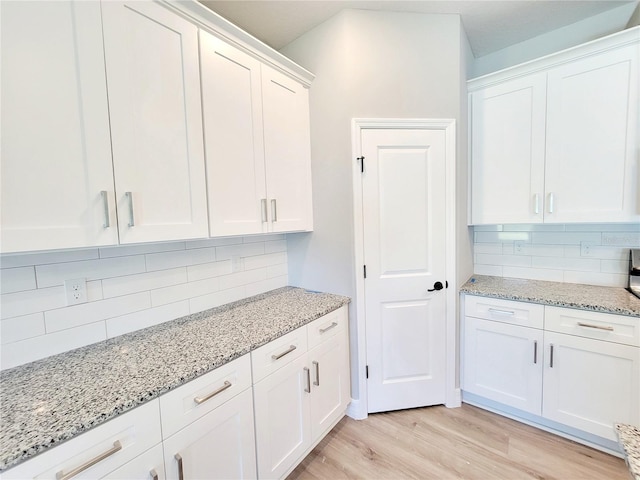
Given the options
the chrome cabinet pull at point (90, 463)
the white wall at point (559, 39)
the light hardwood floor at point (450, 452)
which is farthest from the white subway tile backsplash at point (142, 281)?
the white wall at point (559, 39)

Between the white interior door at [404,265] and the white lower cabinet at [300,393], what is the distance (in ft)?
0.92

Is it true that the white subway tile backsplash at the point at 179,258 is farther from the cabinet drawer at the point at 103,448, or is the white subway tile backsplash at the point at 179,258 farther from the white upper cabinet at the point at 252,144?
the cabinet drawer at the point at 103,448

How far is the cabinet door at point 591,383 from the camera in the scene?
1.60 m

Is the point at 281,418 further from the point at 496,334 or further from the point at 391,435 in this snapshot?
the point at 496,334

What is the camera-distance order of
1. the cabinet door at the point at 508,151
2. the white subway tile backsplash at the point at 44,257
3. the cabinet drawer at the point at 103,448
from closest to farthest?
1. the cabinet drawer at the point at 103,448
2. the white subway tile backsplash at the point at 44,257
3. the cabinet door at the point at 508,151

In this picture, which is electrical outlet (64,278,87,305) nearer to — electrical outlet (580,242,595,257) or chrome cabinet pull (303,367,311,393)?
chrome cabinet pull (303,367,311,393)

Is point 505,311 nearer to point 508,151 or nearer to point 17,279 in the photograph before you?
point 508,151

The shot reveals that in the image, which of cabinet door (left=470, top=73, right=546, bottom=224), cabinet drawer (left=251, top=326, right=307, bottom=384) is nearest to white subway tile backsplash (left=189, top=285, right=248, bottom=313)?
A: cabinet drawer (left=251, top=326, right=307, bottom=384)

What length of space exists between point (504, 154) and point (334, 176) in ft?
4.29

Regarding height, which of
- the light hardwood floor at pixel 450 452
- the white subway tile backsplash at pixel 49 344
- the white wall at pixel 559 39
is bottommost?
the light hardwood floor at pixel 450 452

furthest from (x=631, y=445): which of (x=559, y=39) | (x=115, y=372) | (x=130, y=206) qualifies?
(x=559, y=39)

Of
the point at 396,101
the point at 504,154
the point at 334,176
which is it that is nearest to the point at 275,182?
the point at 334,176

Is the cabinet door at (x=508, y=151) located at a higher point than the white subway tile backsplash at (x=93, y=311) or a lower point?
higher

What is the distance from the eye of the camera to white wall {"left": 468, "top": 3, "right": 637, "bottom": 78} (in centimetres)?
196
